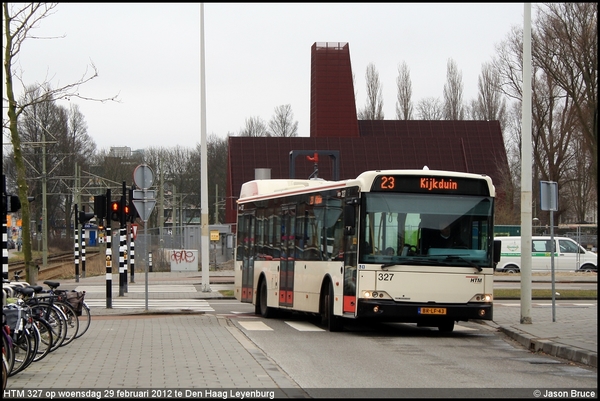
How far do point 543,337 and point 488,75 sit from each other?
6745 centimetres

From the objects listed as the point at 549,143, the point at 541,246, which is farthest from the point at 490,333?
the point at 549,143

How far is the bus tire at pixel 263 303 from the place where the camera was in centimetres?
1991

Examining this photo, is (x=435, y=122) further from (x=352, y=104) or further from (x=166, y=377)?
(x=166, y=377)

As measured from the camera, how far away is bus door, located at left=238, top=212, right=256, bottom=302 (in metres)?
21.1

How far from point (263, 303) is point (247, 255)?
161cm

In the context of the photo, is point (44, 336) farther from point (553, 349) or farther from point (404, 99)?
point (404, 99)

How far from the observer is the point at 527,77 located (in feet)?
56.9

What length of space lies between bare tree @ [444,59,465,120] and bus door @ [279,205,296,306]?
71.3 m

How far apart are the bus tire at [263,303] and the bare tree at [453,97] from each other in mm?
70151

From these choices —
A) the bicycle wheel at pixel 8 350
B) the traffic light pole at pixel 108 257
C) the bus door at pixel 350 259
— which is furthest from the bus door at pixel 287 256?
the bicycle wheel at pixel 8 350

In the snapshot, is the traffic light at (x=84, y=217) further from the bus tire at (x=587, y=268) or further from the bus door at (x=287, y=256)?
the bus tire at (x=587, y=268)

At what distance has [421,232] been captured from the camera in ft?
50.3

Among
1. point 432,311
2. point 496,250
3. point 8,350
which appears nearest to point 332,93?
point 496,250

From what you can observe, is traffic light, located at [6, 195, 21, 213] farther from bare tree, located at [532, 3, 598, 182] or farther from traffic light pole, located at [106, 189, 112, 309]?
bare tree, located at [532, 3, 598, 182]
